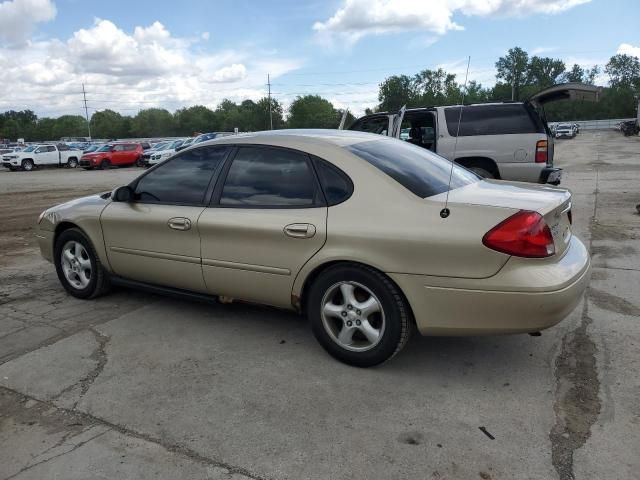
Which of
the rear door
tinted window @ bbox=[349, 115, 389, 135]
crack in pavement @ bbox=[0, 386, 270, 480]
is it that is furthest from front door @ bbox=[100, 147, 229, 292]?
tinted window @ bbox=[349, 115, 389, 135]

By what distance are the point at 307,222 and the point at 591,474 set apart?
6.85ft

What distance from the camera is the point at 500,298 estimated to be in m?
3.04

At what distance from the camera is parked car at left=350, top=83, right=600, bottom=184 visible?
8.33 m

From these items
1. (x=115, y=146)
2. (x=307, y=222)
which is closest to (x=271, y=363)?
(x=307, y=222)

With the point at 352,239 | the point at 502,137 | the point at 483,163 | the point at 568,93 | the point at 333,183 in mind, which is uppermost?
the point at 568,93

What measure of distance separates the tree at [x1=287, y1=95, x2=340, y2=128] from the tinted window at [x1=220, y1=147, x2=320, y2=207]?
101553mm

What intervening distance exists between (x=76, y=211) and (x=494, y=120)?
6.49 meters

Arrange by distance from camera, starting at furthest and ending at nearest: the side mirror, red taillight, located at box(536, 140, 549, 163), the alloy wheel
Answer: red taillight, located at box(536, 140, 549, 163), the side mirror, the alloy wheel

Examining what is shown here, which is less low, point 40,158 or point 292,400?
point 40,158

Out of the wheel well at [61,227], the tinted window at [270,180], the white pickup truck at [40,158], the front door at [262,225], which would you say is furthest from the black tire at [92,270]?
the white pickup truck at [40,158]

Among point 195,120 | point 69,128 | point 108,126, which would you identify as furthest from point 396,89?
point 69,128

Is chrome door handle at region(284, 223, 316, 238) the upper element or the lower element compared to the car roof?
lower

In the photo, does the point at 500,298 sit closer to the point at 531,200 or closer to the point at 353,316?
the point at 531,200

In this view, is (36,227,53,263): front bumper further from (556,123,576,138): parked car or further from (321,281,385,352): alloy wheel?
(556,123,576,138): parked car
